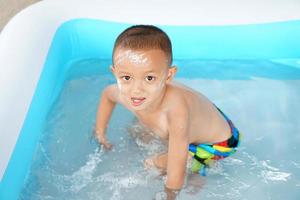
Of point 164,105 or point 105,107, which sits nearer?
point 164,105

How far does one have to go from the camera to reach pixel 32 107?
2.01 m

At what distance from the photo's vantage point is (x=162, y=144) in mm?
1939

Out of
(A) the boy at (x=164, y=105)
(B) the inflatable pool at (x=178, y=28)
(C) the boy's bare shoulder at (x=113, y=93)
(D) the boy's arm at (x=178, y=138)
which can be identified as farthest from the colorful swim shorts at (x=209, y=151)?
(B) the inflatable pool at (x=178, y=28)

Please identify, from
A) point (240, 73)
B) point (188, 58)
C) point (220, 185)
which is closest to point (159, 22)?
point (188, 58)

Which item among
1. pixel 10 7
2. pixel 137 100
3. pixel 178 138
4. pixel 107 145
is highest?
pixel 10 7

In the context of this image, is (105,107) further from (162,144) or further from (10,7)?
(10,7)

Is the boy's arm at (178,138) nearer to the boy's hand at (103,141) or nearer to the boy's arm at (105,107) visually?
the boy's arm at (105,107)

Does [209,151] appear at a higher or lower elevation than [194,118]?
lower

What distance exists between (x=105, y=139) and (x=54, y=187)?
29 cm

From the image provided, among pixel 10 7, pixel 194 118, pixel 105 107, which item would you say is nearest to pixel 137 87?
pixel 194 118

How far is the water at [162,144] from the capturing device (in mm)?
1839

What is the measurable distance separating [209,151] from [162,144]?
26 cm

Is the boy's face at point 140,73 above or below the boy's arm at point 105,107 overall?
above

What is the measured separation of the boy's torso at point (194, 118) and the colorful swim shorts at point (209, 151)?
0.02 metres
